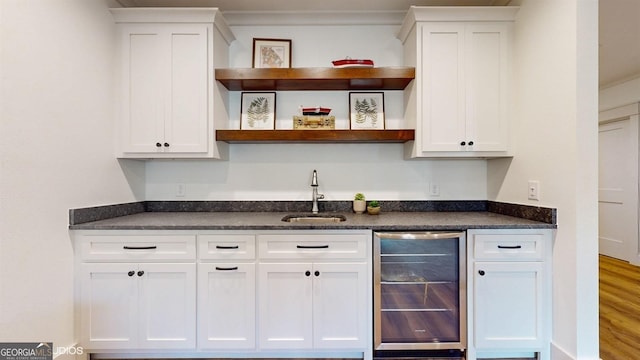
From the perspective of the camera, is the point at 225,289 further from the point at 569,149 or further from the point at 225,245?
the point at 569,149

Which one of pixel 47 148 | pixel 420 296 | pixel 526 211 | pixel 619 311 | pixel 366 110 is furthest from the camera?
pixel 619 311

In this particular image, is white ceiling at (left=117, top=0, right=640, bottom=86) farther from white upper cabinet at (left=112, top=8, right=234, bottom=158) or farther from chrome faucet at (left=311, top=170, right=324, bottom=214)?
chrome faucet at (left=311, top=170, right=324, bottom=214)

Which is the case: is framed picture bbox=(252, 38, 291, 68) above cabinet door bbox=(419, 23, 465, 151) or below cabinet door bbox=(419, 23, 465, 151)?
above

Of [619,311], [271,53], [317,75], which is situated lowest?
[619,311]

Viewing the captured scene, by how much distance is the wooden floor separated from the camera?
79.6 inches

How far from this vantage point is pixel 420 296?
6.34 feet

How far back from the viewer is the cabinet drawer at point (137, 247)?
186 cm

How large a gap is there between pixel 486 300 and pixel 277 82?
2094 mm

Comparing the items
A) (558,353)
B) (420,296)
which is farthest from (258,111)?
(558,353)

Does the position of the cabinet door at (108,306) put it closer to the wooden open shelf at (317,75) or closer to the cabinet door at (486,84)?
the wooden open shelf at (317,75)

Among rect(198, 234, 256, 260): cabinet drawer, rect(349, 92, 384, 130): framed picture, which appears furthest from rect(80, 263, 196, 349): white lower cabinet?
rect(349, 92, 384, 130): framed picture

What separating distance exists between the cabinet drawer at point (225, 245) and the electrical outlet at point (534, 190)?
1860 mm

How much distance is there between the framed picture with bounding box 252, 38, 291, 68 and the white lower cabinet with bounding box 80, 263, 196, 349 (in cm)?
168

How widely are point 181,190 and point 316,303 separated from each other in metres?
1.50
